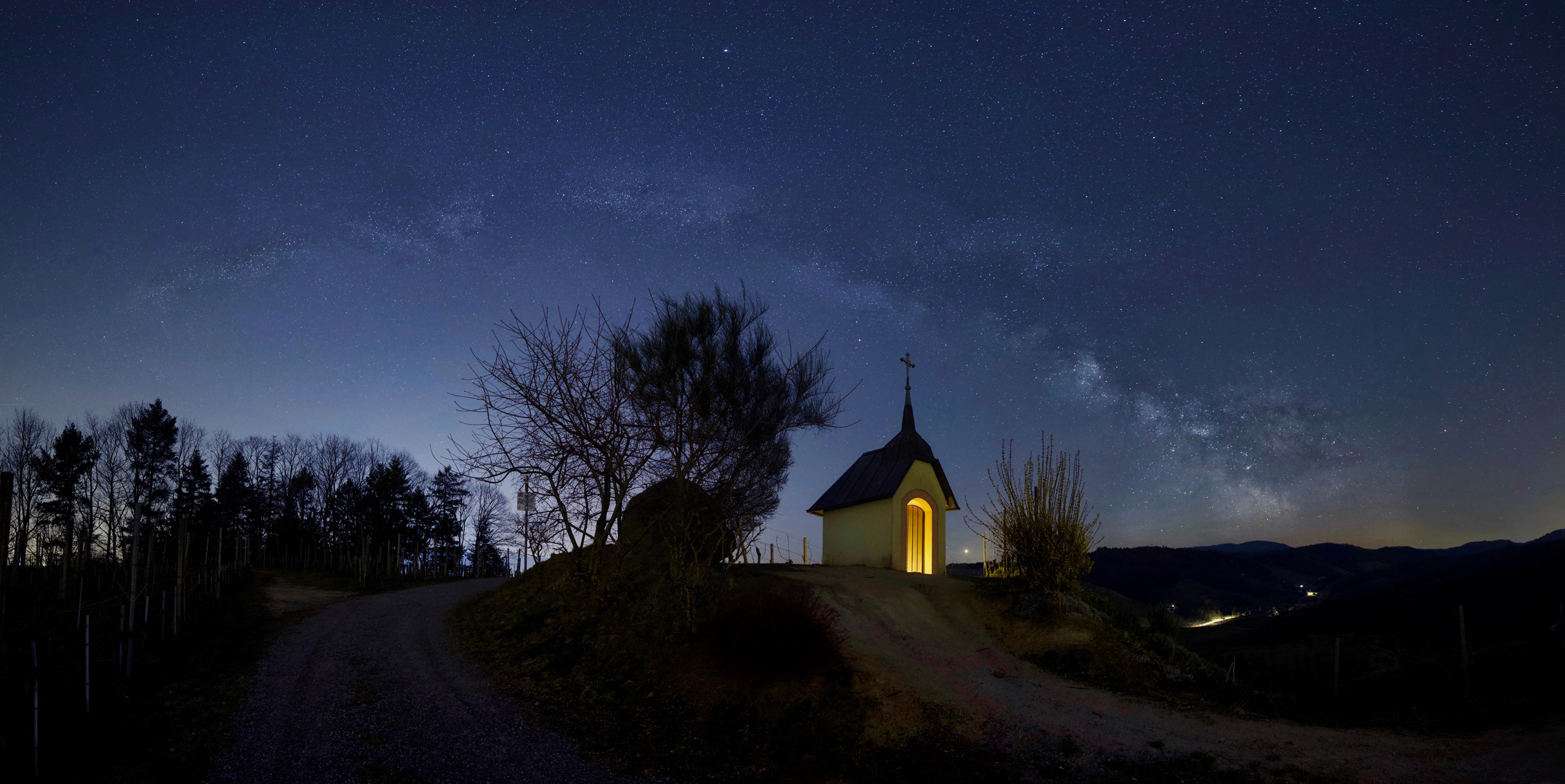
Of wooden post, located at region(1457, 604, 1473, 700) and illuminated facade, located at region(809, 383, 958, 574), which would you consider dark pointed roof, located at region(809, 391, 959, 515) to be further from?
wooden post, located at region(1457, 604, 1473, 700)

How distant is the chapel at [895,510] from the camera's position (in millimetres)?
22359

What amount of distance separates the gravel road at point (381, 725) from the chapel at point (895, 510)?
1295 cm

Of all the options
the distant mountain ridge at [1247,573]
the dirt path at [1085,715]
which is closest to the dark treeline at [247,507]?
the dirt path at [1085,715]

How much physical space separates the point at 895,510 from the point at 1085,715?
1214 centimetres

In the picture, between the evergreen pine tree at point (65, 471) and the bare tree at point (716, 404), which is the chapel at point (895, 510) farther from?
the evergreen pine tree at point (65, 471)

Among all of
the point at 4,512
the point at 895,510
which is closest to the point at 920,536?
the point at 895,510

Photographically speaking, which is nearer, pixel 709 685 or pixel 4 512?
pixel 4 512

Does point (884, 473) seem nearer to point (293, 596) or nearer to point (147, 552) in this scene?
point (293, 596)

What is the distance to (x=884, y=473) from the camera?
2362 cm

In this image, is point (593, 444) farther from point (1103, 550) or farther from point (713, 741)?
point (1103, 550)

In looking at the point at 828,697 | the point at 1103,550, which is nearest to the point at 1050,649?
the point at 828,697

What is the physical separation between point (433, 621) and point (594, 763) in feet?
37.3

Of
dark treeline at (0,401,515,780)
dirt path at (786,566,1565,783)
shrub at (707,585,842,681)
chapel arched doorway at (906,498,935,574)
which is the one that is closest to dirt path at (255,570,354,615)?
dark treeline at (0,401,515,780)

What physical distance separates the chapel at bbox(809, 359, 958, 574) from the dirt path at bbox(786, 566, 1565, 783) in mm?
5622
